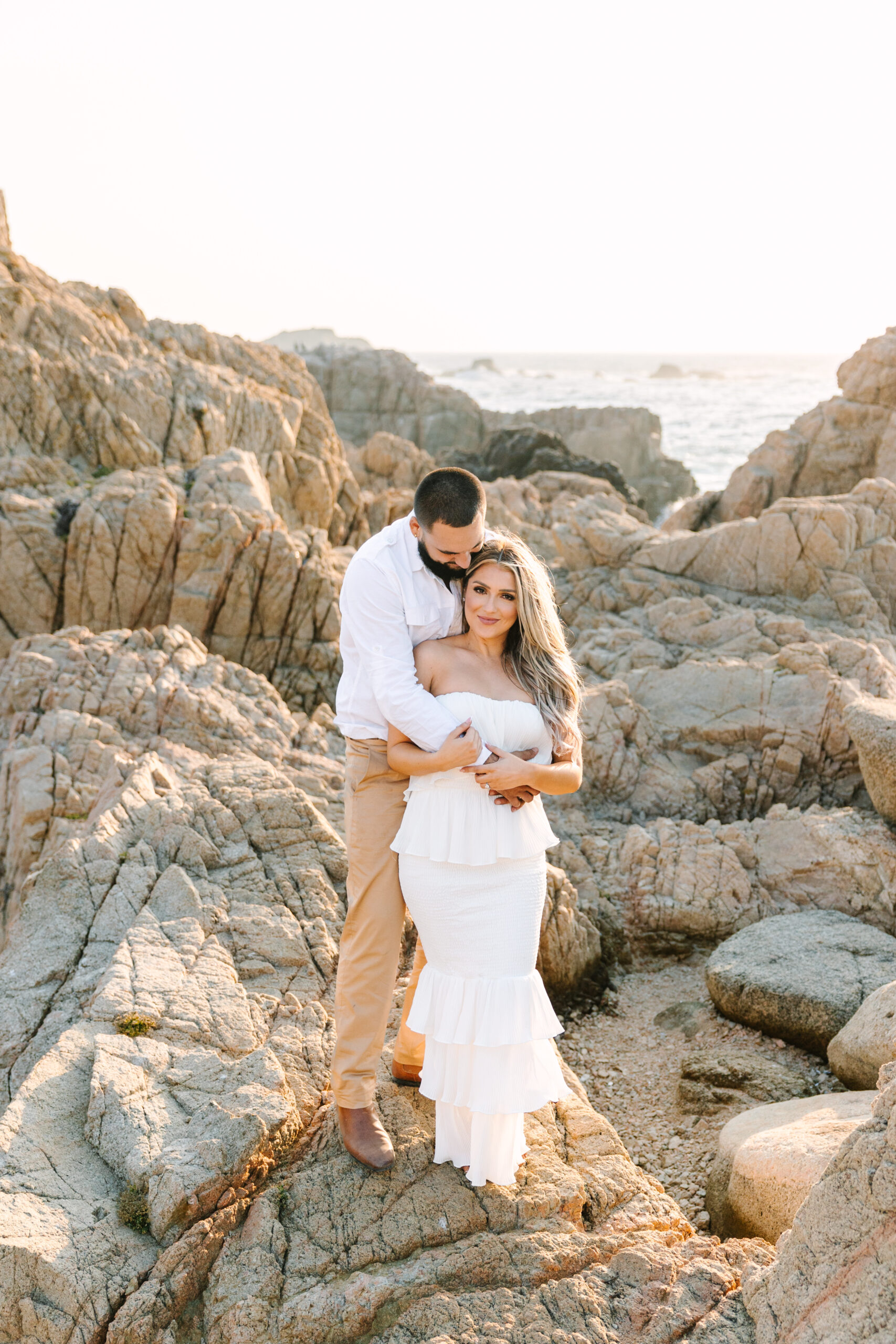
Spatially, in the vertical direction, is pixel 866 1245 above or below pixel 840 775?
above

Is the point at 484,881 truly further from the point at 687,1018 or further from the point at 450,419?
the point at 450,419

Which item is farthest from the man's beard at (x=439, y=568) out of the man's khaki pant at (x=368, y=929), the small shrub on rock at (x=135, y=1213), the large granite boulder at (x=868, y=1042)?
the large granite boulder at (x=868, y=1042)

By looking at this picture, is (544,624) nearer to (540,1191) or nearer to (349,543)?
(540,1191)

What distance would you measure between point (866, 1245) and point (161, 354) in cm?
2100

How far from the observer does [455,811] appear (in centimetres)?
454

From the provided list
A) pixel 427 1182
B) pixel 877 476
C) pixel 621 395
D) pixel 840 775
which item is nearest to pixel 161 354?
pixel 877 476

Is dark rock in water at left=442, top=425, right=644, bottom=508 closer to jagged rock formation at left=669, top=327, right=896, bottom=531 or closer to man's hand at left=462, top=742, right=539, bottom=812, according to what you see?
jagged rock formation at left=669, top=327, right=896, bottom=531

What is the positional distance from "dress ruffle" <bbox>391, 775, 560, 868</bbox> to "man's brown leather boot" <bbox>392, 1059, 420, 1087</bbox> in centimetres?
145

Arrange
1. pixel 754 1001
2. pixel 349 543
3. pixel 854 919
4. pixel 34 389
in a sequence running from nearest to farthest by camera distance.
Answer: pixel 754 1001 → pixel 854 919 → pixel 34 389 → pixel 349 543

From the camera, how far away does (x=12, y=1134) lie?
14.4 feet

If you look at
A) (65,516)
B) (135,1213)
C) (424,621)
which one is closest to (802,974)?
(424,621)

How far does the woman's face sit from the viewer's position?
4672mm

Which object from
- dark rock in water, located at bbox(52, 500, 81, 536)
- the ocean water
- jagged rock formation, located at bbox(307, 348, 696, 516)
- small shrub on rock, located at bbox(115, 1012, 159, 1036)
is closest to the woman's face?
small shrub on rock, located at bbox(115, 1012, 159, 1036)

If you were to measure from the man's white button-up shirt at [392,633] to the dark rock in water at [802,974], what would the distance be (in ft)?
13.0
